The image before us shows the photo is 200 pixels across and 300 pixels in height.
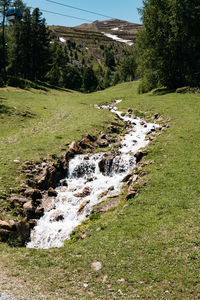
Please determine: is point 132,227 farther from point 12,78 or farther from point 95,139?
point 12,78

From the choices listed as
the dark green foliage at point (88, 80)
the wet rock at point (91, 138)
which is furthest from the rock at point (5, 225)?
the dark green foliage at point (88, 80)

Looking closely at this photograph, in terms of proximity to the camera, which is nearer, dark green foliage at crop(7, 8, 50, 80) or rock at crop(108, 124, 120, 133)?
rock at crop(108, 124, 120, 133)

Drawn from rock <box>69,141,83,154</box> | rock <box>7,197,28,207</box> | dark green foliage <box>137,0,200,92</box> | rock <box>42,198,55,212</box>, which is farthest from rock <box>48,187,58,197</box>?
dark green foliage <box>137,0,200,92</box>

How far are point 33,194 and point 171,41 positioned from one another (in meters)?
44.4

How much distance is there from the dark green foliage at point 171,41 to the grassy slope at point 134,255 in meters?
39.1

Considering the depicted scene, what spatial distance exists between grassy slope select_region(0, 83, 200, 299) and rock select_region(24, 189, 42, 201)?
5.67m

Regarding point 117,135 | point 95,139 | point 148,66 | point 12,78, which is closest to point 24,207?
point 95,139

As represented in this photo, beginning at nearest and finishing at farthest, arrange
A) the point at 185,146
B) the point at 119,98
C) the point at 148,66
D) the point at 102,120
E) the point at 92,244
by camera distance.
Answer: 1. the point at 92,244
2. the point at 185,146
3. the point at 102,120
4. the point at 148,66
5. the point at 119,98

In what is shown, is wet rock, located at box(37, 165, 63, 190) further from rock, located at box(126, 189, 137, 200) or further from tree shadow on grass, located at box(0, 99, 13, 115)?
tree shadow on grass, located at box(0, 99, 13, 115)

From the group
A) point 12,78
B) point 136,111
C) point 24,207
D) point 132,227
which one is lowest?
point 24,207

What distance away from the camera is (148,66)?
52.8 m

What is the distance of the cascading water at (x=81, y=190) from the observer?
619 inches

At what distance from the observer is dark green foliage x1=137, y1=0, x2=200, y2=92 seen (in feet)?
153

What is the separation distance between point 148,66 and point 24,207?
46595 mm
